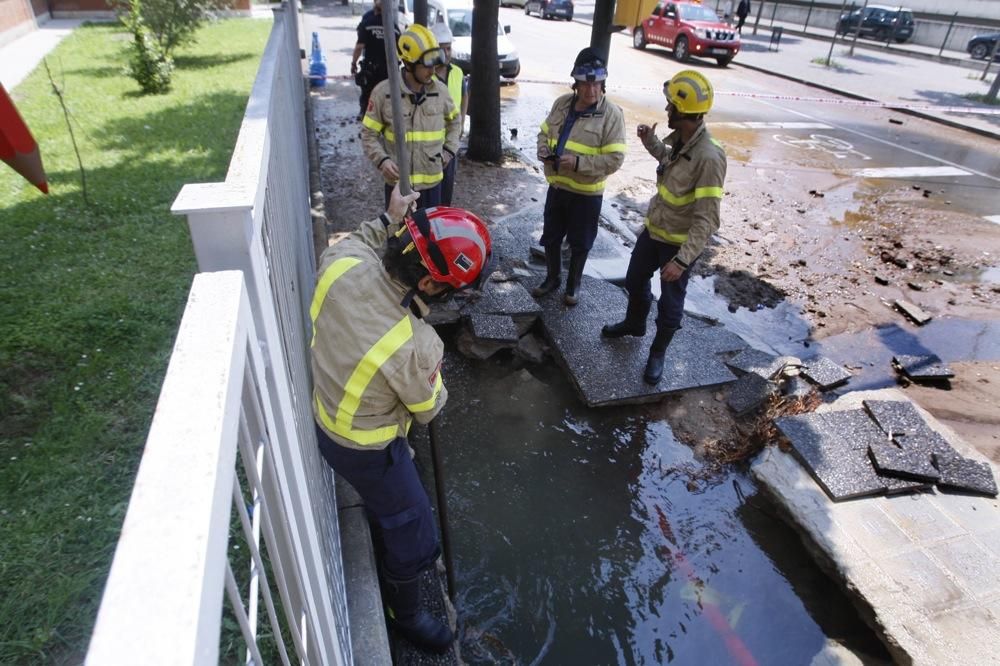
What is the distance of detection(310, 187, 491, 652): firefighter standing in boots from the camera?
2184 millimetres

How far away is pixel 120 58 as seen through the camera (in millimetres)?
12930

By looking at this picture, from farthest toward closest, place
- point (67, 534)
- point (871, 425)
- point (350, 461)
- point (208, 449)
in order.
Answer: point (871, 425) → point (67, 534) → point (350, 461) → point (208, 449)

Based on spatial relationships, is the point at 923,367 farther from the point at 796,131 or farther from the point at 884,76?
the point at 884,76

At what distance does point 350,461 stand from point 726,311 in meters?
4.48

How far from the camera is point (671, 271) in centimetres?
423

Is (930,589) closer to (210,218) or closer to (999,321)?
(210,218)

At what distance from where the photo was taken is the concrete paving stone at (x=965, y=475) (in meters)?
3.70

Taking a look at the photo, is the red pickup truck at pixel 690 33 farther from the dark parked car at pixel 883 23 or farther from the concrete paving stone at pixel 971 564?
the concrete paving stone at pixel 971 564

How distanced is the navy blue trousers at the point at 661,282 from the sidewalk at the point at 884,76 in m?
12.2

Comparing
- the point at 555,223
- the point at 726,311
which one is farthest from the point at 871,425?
the point at 555,223

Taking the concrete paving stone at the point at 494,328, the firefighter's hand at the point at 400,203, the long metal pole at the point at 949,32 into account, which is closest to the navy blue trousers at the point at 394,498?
the firefighter's hand at the point at 400,203

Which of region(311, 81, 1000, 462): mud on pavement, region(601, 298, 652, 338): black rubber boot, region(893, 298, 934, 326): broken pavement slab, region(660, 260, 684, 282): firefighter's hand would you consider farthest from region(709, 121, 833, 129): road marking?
region(660, 260, 684, 282): firefighter's hand

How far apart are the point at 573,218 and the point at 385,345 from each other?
11.1 feet

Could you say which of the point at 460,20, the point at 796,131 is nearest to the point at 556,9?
the point at 460,20
